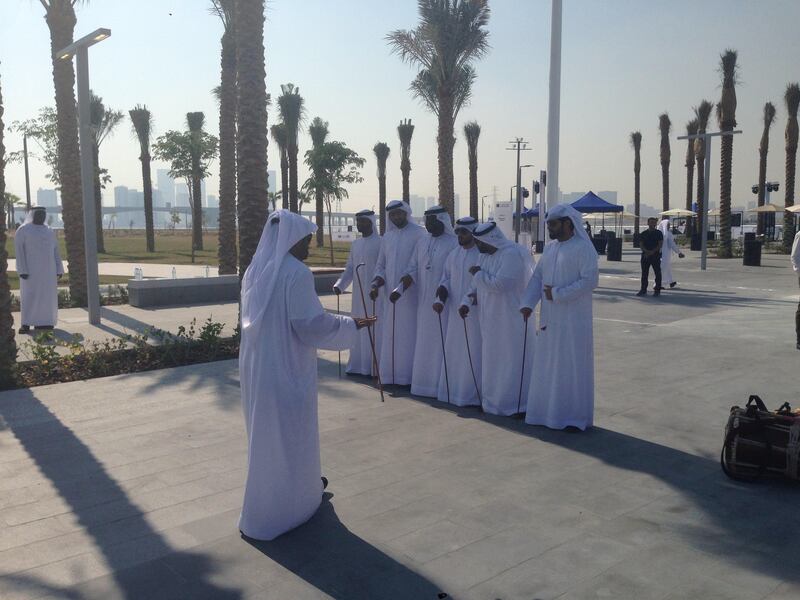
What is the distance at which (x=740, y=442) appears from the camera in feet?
16.6

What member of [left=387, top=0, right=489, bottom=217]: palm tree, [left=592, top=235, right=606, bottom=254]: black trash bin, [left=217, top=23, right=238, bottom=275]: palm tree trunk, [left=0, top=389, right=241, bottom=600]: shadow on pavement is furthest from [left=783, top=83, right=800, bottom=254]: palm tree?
[left=0, top=389, right=241, bottom=600]: shadow on pavement

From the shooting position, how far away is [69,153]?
1493cm

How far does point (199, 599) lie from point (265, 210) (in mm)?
8427

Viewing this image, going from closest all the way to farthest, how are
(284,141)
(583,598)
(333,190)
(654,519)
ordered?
(583,598) < (654,519) < (333,190) < (284,141)

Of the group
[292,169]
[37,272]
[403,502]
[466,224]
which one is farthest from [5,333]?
[292,169]

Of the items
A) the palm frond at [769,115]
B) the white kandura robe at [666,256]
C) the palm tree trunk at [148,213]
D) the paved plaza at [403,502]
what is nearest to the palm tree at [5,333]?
the paved plaza at [403,502]

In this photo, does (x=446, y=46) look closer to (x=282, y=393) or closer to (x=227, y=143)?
(x=227, y=143)

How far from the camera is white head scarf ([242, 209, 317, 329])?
4.16 metres

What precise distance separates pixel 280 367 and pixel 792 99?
45.8 m

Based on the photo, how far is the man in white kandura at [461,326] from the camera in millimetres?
7238

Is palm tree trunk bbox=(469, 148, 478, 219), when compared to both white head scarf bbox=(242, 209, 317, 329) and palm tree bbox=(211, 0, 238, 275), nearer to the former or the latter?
palm tree bbox=(211, 0, 238, 275)

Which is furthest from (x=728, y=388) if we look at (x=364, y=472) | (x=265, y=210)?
(x=265, y=210)

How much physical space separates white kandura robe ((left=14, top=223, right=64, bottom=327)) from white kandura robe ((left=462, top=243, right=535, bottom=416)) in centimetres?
786

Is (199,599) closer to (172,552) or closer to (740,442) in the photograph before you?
(172,552)
